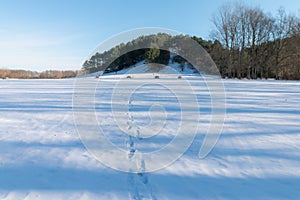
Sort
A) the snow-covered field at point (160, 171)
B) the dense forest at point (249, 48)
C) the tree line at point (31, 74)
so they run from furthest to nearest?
1. the tree line at point (31, 74)
2. the dense forest at point (249, 48)
3. the snow-covered field at point (160, 171)

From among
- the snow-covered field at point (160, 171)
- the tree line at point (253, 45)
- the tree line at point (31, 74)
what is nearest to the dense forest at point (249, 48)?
the tree line at point (253, 45)

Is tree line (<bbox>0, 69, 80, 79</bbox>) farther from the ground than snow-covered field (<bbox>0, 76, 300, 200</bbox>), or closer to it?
farther from the ground

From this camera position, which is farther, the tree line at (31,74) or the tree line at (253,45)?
the tree line at (31,74)

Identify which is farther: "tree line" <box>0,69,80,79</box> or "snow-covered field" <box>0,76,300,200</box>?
"tree line" <box>0,69,80,79</box>

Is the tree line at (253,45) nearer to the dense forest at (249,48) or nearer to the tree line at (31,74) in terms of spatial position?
the dense forest at (249,48)

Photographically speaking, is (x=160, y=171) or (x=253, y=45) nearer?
(x=160, y=171)

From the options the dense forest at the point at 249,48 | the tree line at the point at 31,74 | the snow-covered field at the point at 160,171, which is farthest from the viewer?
the tree line at the point at 31,74

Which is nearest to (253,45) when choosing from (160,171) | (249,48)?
(249,48)

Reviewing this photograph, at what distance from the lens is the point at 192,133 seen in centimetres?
485

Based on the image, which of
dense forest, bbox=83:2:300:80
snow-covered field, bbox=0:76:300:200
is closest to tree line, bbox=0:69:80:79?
dense forest, bbox=83:2:300:80

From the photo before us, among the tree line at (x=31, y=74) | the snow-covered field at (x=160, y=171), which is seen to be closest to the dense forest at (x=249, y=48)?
the tree line at (x=31, y=74)

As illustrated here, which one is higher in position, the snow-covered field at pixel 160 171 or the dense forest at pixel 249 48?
the dense forest at pixel 249 48

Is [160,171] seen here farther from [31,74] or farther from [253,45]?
[31,74]

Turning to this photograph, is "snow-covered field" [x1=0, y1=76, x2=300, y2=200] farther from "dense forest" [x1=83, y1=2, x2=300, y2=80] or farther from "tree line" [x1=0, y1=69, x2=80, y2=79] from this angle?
"tree line" [x1=0, y1=69, x2=80, y2=79]
